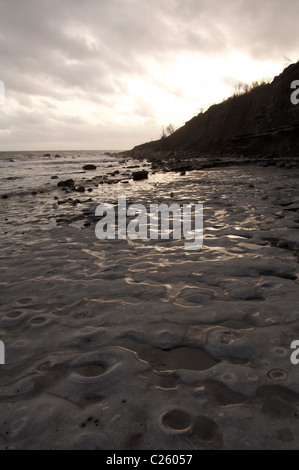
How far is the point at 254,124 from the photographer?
24.5 meters

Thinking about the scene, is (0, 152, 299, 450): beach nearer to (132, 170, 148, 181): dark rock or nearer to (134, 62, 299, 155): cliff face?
(132, 170, 148, 181): dark rock

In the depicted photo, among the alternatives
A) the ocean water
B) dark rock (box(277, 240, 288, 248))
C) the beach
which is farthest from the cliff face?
the beach

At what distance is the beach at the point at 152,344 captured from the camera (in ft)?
5.11

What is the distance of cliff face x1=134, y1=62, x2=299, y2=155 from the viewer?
777 inches

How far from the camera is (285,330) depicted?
232cm

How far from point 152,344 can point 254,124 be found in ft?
86.3

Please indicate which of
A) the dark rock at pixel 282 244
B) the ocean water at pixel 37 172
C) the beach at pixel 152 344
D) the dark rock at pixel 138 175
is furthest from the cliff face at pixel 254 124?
the beach at pixel 152 344

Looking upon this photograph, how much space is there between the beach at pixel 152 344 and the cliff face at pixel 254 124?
57.8 ft

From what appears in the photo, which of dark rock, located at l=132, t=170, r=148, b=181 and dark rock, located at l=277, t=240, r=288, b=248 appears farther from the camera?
dark rock, located at l=132, t=170, r=148, b=181

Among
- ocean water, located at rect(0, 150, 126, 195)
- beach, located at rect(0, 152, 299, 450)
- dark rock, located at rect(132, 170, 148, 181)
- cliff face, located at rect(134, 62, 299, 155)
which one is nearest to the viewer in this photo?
beach, located at rect(0, 152, 299, 450)

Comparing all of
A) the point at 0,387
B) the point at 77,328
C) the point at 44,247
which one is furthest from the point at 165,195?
the point at 0,387

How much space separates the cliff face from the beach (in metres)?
17.6

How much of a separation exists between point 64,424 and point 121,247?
3.19 meters
